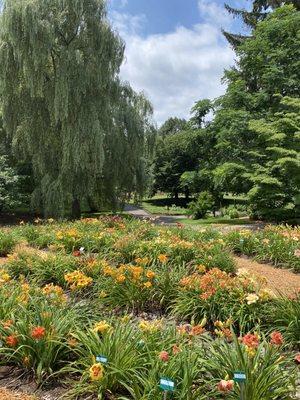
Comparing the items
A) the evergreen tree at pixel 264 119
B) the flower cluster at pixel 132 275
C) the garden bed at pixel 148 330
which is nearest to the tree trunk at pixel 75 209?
the evergreen tree at pixel 264 119

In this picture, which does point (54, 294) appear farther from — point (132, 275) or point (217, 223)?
point (217, 223)

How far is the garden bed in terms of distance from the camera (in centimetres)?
278

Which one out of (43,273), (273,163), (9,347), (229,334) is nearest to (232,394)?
(229,334)

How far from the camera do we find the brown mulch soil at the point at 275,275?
5.71 m

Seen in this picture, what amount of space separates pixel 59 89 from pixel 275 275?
1089cm

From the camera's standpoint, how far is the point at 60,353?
129 inches

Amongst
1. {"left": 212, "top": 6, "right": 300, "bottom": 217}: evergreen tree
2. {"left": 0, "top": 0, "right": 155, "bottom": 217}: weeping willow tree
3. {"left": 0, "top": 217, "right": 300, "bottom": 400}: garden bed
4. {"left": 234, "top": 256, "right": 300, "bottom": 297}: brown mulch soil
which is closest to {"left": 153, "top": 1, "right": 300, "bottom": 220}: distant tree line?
{"left": 212, "top": 6, "right": 300, "bottom": 217}: evergreen tree

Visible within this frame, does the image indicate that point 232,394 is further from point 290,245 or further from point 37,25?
point 37,25

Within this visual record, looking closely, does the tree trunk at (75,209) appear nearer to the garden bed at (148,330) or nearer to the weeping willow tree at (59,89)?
the weeping willow tree at (59,89)

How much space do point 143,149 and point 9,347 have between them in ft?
53.3

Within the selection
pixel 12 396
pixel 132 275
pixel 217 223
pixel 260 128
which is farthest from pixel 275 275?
pixel 217 223

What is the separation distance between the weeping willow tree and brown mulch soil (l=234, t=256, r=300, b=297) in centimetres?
883

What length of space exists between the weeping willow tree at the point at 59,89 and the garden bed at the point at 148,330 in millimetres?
9154

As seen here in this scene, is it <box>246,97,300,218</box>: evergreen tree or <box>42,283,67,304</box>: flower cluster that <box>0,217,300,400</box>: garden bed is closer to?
<box>42,283,67,304</box>: flower cluster
